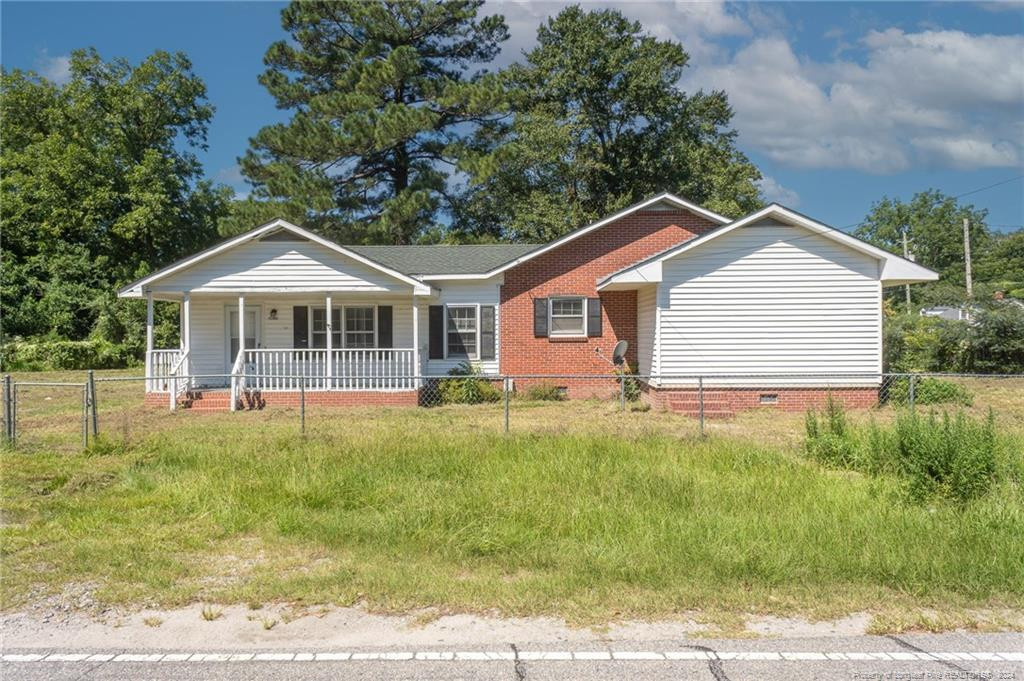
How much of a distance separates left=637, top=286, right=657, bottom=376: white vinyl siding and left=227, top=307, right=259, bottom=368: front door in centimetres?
1028

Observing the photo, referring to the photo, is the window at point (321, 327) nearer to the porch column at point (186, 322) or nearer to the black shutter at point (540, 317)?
the porch column at point (186, 322)

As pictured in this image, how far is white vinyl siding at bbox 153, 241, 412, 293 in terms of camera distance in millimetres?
18031

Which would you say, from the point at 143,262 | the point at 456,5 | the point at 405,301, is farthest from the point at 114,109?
the point at 405,301

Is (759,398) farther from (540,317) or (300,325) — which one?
(300,325)

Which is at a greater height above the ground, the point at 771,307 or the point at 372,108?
the point at 372,108

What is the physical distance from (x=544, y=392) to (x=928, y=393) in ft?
29.3

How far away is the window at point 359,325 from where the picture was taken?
2019 centimetres

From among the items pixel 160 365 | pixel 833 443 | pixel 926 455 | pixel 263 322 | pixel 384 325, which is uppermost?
pixel 263 322

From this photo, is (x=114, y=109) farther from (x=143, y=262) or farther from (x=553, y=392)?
(x=553, y=392)

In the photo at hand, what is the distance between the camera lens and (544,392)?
18.7 meters

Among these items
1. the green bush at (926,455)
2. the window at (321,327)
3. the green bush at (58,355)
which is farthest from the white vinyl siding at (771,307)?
the green bush at (58,355)

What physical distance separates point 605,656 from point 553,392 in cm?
1439

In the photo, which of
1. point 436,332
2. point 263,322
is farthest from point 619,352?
point 263,322

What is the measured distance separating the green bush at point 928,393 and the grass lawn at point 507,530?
794 centimetres
